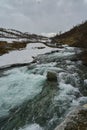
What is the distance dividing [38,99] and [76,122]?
601 cm

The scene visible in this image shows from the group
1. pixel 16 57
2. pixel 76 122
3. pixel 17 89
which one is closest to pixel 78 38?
pixel 16 57

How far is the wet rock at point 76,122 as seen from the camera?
9336 mm

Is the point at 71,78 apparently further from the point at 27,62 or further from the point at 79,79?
the point at 27,62

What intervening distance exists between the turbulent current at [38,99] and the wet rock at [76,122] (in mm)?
2164

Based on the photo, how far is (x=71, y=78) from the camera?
786 inches

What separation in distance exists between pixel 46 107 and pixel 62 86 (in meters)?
3.80

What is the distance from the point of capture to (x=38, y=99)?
15375 millimetres

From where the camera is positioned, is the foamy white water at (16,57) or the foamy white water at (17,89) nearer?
the foamy white water at (17,89)

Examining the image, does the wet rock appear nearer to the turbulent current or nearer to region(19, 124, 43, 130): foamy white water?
the turbulent current

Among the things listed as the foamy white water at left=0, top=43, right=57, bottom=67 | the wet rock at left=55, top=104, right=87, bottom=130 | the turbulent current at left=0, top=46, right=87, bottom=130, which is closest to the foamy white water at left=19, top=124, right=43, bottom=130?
the turbulent current at left=0, top=46, right=87, bottom=130

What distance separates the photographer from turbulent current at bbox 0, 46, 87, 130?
12.7m

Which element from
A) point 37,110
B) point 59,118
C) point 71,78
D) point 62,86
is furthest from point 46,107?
point 71,78

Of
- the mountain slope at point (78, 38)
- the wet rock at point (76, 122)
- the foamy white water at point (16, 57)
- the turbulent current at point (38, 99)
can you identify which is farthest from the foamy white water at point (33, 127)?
the mountain slope at point (78, 38)

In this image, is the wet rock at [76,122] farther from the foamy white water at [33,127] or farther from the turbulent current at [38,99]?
the foamy white water at [33,127]
